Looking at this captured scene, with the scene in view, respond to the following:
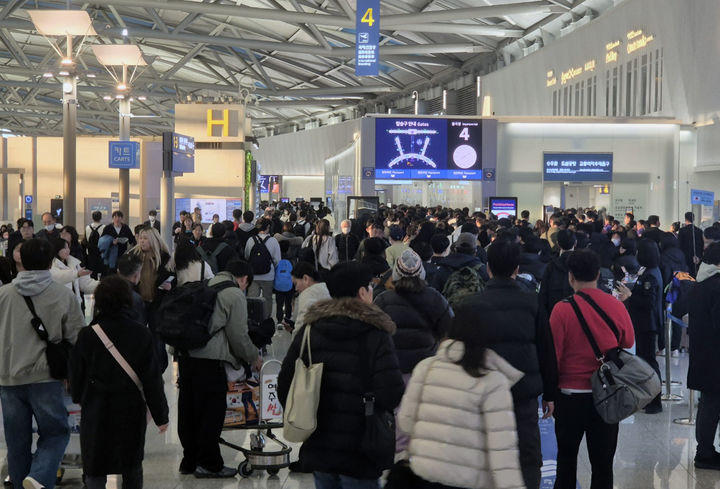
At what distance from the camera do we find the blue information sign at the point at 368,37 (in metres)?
21.6

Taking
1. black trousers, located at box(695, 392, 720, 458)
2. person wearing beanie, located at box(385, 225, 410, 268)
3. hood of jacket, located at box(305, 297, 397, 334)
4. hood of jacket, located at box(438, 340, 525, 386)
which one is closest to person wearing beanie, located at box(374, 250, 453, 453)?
hood of jacket, located at box(305, 297, 397, 334)

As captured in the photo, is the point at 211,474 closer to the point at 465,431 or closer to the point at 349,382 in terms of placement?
the point at 349,382

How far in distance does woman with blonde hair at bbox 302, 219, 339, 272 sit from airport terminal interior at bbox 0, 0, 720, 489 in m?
0.03

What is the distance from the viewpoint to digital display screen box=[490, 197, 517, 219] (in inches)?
925

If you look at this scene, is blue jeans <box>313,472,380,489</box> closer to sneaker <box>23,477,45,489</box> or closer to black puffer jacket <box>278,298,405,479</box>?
black puffer jacket <box>278,298,405,479</box>

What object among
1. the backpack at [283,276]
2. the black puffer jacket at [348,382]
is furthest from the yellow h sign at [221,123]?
the black puffer jacket at [348,382]

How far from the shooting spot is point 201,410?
19.6 ft

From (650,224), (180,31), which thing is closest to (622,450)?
(650,224)

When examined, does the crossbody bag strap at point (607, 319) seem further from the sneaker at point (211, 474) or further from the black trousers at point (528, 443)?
the sneaker at point (211, 474)

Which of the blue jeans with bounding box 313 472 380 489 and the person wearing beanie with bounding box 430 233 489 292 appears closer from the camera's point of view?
the blue jeans with bounding box 313 472 380 489

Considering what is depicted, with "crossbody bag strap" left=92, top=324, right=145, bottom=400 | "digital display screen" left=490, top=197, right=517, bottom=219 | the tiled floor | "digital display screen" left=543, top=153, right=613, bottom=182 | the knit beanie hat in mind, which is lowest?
the tiled floor

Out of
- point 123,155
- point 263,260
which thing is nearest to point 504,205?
point 123,155

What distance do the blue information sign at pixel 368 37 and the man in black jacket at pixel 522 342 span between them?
1763 centimetres

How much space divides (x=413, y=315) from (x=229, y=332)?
1.48 metres
